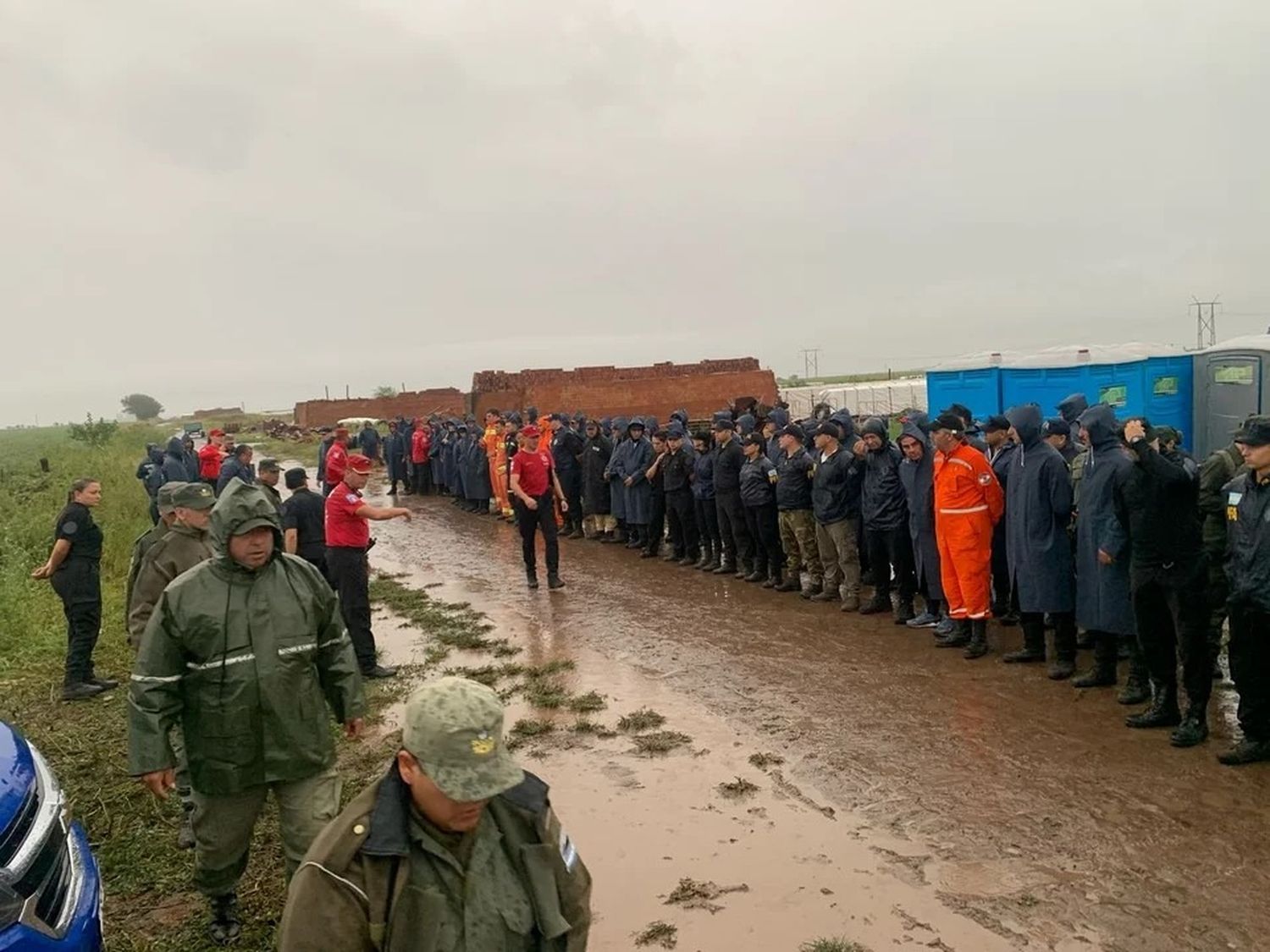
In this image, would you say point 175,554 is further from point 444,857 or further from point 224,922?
point 444,857

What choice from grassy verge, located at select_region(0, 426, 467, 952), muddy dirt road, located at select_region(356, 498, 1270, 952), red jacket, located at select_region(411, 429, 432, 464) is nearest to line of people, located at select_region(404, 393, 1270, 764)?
muddy dirt road, located at select_region(356, 498, 1270, 952)

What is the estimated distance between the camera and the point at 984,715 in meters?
6.03

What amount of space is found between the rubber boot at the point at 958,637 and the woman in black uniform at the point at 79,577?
272 inches

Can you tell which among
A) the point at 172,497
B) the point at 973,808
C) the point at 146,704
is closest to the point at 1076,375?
the point at 973,808

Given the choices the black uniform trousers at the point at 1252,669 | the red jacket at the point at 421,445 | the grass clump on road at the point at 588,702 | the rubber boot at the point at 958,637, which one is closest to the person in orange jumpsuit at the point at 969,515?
the rubber boot at the point at 958,637

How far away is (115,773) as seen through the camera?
6.00 meters

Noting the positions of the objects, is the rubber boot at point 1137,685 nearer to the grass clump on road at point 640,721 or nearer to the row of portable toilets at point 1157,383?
the grass clump on road at point 640,721

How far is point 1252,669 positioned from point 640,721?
364 centimetres

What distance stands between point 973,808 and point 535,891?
3.44 m

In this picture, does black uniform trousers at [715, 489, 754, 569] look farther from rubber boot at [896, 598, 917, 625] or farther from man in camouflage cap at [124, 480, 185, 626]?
man in camouflage cap at [124, 480, 185, 626]

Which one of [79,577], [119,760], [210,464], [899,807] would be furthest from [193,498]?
[210,464]

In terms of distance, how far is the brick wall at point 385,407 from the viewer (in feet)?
154

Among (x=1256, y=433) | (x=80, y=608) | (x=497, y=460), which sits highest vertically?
(x=1256, y=433)

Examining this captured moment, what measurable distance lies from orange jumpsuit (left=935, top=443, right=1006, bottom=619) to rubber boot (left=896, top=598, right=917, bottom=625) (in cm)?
108
